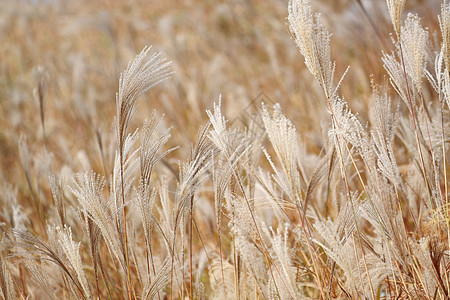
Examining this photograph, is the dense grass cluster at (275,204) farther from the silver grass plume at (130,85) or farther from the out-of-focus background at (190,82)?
the out-of-focus background at (190,82)

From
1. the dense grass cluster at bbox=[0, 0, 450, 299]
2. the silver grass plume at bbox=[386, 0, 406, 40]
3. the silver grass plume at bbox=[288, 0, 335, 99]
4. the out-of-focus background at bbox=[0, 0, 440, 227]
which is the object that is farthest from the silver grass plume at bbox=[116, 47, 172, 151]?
the out-of-focus background at bbox=[0, 0, 440, 227]

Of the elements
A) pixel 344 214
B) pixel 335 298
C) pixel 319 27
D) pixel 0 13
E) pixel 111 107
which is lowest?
pixel 335 298

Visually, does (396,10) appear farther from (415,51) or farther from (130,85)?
(130,85)

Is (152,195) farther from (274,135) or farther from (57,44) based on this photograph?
(57,44)

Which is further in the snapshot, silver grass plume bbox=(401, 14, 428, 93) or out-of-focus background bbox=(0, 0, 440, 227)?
out-of-focus background bbox=(0, 0, 440, 227)

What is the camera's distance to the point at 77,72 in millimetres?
4277

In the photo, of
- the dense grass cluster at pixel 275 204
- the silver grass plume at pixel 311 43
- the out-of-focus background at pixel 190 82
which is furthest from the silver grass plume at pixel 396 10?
the out-of-focus background at pixel 190 82

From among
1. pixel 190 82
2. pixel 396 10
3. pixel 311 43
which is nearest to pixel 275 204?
pixel 311 43

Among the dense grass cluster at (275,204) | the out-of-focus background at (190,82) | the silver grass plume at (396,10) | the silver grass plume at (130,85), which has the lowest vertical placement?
the dense grass cluster at (275,204)

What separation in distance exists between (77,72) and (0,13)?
18.4 feet

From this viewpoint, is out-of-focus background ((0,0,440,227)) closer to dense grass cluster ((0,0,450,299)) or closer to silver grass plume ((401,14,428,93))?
dense grass cluster ((0,0,450,299))

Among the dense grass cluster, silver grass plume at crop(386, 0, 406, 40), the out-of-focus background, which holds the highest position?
the out-of-focus background

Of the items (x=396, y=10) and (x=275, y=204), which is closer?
(x=396, y=10)

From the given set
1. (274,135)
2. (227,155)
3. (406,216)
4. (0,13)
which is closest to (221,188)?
(227,155)
